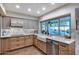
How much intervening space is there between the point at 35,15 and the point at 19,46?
71 centimetres

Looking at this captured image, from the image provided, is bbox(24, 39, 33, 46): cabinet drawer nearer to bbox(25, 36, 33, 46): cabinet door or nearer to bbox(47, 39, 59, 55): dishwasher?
bbox(25, 36, 33, 46): cabinet door

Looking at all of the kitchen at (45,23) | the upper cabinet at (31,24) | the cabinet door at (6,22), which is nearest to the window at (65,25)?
the kitchen at (45,23)

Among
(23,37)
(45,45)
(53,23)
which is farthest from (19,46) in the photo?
(53,23)

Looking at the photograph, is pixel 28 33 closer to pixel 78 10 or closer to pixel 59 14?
pixel 59 14

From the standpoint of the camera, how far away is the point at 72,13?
944mm

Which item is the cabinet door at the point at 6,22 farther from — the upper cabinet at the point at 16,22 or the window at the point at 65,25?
the window at the point at 65,25

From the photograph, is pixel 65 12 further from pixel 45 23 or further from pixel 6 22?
pixel 6 22

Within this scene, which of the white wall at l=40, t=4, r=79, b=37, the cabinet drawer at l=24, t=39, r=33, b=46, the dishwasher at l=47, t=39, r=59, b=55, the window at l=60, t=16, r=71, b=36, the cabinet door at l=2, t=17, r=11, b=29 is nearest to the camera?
the white wall at l=40, t=4, r=79, b=37

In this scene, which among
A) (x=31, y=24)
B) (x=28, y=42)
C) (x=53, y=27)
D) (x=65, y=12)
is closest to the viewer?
(x=65, y=12)

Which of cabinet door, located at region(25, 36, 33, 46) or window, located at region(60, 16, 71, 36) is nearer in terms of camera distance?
window, located at region(60, 16, 71, 36)

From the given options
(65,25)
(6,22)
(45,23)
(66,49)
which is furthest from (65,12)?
(6,22)

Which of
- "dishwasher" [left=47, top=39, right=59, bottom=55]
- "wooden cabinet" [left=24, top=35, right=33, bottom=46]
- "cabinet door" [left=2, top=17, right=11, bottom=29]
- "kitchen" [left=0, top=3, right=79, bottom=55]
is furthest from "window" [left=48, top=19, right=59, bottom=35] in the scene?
"cabinet door" [left=2, top=17, right=11, bottom=29]

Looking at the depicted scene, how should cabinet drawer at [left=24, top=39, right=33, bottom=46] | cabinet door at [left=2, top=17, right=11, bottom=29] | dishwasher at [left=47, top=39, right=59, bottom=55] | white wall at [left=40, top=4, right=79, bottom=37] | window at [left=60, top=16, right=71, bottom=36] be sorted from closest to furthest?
white wall at [left=40, top=4, right=79, bottom=37] < window at [left=60, top=16, right=71, bottom=36] < cabinet door at [left=2, top=17, right=11, bottom=29] < dishwasher at [left=47, top=39, right=59, bottom=55] < cabinet drawer at [left=24, top=39, right=33, bottom=46]

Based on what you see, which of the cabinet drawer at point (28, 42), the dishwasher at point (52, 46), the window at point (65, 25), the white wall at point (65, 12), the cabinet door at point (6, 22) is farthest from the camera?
the cabinet drawer at point (28, 42)
